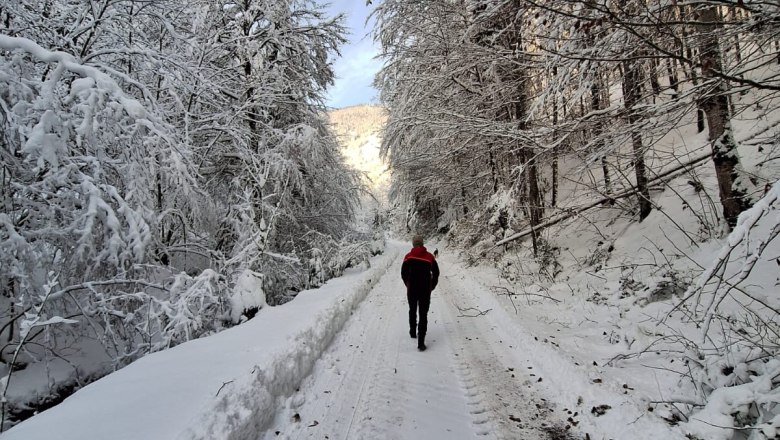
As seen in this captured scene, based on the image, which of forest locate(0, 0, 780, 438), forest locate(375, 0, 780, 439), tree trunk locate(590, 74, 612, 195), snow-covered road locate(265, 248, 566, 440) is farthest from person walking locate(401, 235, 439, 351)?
tree trunk locate(590, 74, 612, 195)

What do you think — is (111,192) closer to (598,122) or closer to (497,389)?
(497,389)

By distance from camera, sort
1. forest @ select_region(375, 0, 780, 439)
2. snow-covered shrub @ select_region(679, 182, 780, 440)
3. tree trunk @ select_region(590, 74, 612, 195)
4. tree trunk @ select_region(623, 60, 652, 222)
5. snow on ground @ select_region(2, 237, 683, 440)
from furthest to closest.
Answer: tree trunk @ select_region(590, 74, 612, 195), tree trunk @ select_region(623, 60, 652, 222), snow on ground @ select_region(2, 237, 683, 440), forest @ select_region(375, 0, 780, 439), snow-covered shrub @ select_region(679, 182, 780, 440)

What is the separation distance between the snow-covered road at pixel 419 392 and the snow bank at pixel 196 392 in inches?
12.0

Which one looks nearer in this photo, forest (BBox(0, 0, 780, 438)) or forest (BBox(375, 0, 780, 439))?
forest (BBox(375, 0, 780, 439))

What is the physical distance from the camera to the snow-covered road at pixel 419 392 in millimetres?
3473

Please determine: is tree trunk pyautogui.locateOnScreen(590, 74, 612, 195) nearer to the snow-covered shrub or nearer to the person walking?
the snow-covered shrub

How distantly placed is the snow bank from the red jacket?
65.5 inches

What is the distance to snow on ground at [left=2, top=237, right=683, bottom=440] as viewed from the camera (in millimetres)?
3062

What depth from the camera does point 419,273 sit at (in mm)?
6223

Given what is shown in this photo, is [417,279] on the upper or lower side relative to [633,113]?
lower

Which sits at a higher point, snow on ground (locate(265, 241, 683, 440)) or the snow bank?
the snow bank

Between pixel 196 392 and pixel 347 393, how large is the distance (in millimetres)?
1580

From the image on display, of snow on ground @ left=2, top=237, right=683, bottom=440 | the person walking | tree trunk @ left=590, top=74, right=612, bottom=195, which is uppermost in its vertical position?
tree trunk @ left=590, top=74, right=612, bottom=195

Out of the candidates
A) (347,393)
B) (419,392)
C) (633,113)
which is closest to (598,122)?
(633,113)
